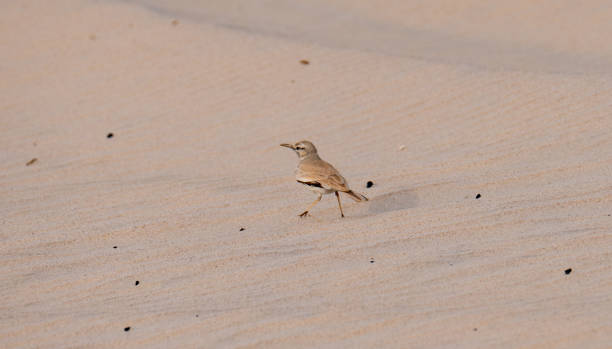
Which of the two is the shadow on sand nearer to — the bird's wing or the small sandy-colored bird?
the small sandy-colored bird

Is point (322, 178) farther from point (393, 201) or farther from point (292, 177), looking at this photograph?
point (292, 177)

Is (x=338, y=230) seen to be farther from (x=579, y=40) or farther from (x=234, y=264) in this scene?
(x=579, y=40)

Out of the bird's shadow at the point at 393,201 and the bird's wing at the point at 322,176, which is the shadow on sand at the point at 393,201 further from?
the bird's wing at the point at 322,176

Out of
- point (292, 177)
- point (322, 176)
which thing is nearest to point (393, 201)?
point (322, 176)

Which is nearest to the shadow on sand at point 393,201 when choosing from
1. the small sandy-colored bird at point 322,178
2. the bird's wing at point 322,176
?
the small sandy-colored bird at point 322,178

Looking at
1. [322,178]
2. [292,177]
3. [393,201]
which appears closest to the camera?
[322,178]

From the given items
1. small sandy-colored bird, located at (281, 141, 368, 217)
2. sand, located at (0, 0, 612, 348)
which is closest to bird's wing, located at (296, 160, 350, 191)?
small sandy-colored bird, located at (281, 141, 368, 217)
